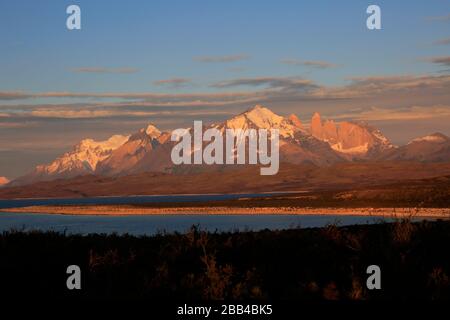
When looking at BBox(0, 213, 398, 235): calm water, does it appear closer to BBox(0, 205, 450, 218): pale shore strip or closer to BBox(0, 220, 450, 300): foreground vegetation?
BBox(0, 205, 450, 218): pale shore strip

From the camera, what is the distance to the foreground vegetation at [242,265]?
16953mm

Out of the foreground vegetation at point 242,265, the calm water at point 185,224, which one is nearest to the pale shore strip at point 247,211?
the calm water at point 185,224

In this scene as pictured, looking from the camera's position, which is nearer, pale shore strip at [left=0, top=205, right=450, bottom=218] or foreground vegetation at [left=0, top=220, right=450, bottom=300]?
foreground vegetation at [left=0, top=220, right=450, bottom=300]

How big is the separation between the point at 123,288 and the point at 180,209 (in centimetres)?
13100

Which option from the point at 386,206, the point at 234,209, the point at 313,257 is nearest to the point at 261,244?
the point at 313,257

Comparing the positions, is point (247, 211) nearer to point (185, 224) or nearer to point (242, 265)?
point (185, 224)

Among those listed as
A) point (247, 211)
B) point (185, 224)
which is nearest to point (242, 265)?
point (185, 224)

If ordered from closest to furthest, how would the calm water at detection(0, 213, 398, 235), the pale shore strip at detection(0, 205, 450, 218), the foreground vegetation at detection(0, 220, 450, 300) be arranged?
the foreground vegetation at detection(0, 220, 450, 300) → the calm water at detection(0, 213, 398, 235) → the pale shore strip at detection(0, 205, 450, 218)

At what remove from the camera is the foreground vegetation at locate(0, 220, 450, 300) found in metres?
17.0

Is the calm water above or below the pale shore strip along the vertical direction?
above

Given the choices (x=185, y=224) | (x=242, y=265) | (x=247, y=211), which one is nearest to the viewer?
(x=242, y=265)

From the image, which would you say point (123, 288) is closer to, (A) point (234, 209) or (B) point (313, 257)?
(B) point (313, 257)

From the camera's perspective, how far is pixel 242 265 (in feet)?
67.6

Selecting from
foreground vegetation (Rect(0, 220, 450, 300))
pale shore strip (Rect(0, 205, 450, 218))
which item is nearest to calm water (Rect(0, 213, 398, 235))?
pale shore strip (Rect(0, 205, 450, 218))
